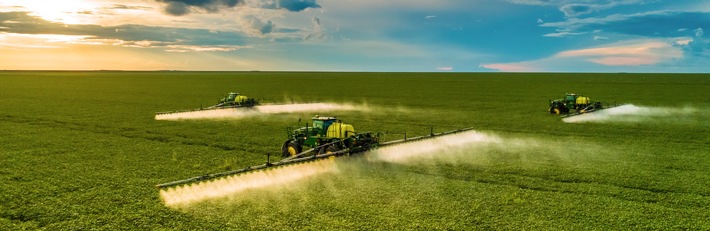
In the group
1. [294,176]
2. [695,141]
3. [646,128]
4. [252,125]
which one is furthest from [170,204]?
[646,128]

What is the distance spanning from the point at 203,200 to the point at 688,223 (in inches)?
576

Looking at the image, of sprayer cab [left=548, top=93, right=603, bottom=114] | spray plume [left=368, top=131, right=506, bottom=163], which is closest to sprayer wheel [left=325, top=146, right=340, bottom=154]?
spray plume [left=368, top=131, right=506, bottom=163]

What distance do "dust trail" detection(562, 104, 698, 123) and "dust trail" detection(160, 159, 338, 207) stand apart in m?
28.3

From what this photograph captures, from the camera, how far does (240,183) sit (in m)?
18.0

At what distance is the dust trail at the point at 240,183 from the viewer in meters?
16.7

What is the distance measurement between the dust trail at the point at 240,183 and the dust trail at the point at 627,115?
28.3m

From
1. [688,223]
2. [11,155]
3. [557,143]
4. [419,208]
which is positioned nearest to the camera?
[688,223]

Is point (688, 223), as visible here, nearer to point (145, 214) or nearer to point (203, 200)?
point (203, 200)

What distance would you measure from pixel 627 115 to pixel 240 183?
4152cm

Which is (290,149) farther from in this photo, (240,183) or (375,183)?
(375,183)

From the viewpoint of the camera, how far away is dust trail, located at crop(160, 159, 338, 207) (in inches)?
657

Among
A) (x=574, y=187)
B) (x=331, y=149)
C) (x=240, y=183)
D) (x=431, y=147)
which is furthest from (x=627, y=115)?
(x=240, y=183)

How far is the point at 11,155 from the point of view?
24.5 meters

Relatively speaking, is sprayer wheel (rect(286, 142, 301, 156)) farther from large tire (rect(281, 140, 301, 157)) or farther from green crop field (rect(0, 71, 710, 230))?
green crop field (rect(0, 71, 710, 230))
